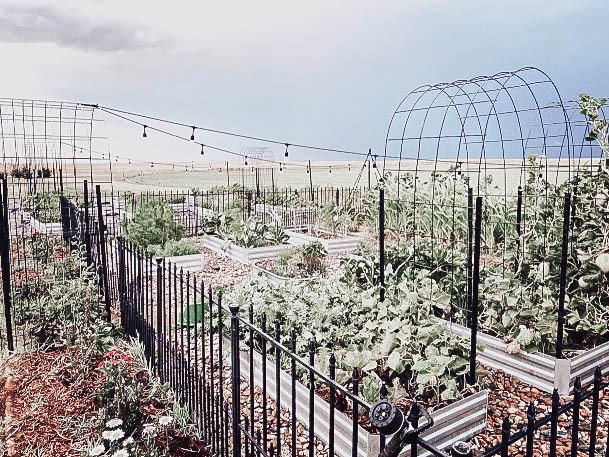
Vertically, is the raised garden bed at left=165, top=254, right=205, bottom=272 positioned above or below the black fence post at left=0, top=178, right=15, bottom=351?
below

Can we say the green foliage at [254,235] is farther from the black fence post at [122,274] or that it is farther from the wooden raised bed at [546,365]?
the wooden raised bed at [546,365]

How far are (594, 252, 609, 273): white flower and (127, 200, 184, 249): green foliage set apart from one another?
23.8ft

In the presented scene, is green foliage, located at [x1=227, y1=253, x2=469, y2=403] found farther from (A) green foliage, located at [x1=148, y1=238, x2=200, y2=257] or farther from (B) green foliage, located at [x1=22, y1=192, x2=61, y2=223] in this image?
(B) green foliage, located at [x1=22, y1=192, x2=61, y2=223]

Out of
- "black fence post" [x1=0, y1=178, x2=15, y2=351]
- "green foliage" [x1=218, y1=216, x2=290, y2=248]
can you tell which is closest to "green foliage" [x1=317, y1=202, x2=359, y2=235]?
"green foliage" [x1=218, y1=216, x2=290, y2=248]

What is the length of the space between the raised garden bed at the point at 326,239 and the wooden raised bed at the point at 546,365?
5.46 meters

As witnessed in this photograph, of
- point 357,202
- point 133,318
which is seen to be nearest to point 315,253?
point 133,318

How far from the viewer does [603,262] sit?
468 centimetres

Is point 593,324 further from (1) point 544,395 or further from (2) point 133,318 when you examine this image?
(2) point 133,318

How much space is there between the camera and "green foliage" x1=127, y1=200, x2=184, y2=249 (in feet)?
32.1

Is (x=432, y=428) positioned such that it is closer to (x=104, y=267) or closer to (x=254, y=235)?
(x=104, y=267)

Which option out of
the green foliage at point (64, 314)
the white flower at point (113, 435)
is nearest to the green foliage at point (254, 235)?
the green foliage at point (64, 314)

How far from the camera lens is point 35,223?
1302 cm

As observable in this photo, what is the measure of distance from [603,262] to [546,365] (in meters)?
1.07

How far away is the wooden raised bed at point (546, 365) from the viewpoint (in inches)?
171
